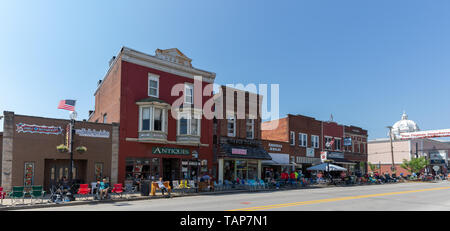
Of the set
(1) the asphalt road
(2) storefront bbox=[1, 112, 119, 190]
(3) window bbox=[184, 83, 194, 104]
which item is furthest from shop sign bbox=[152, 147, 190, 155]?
(1) the asphalt road

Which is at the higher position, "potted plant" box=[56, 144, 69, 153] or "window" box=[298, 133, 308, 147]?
"window" box=[298, 133, 308, 147]

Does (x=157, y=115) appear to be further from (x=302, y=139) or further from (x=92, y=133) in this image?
(x=302, y=139)

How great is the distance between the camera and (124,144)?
2527cm

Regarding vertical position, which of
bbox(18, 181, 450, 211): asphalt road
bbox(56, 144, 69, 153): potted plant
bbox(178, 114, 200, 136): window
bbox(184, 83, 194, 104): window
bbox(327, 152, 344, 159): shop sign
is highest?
bbox(184, 83, 194, 104): window

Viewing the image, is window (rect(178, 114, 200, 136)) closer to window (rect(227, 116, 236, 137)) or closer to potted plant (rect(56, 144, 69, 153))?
window (rect(227, 116, 236, 137))

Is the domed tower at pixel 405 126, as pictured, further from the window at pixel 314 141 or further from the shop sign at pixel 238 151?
the shop sign at pixel 238 151

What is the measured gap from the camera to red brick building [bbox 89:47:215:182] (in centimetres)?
2570

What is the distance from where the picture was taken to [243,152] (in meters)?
32.4

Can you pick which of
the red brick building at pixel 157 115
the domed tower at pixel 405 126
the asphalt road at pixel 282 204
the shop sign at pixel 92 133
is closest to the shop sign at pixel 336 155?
the red brick building at pixel 157 115

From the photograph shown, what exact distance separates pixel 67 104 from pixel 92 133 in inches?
125

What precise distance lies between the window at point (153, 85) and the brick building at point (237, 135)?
6441mm

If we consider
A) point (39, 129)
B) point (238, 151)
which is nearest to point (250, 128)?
point (238, 151)
